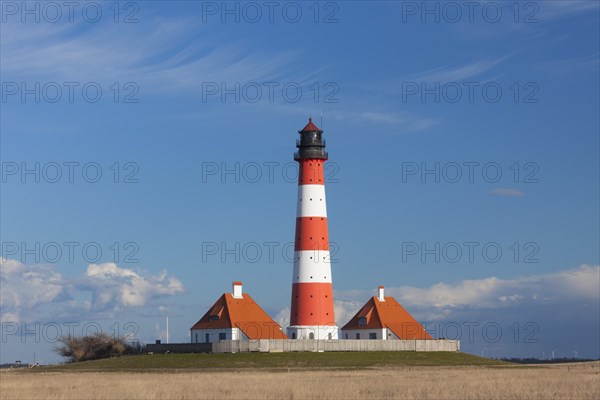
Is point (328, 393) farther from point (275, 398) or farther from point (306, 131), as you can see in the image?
point (306, 131)

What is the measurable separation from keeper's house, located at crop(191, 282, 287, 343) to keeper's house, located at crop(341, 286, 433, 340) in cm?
901

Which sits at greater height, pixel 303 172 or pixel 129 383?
pixel 303 172

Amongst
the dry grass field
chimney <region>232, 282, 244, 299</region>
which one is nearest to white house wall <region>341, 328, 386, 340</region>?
chimney <region>232, 282, 244, 299</region>

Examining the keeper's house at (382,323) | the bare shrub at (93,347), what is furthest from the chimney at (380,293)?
the bare shrub at (93,347)

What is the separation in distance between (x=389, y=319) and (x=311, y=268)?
16.7 metres

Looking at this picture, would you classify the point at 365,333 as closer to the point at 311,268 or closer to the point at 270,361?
the point at 311,268

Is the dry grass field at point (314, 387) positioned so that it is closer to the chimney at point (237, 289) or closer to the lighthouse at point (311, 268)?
the lighthouse at point (311, 268)

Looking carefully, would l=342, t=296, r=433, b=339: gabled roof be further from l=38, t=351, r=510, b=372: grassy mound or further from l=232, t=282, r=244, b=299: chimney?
l=38, t=351, r=510, b=372: grassy mound

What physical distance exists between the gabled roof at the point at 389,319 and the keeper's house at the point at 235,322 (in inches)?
368

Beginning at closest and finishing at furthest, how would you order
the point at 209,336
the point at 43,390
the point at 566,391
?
the point at 566,391 → the point at 43,390 → the point at 209,336

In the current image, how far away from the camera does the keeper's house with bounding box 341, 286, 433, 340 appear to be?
97.3 meters

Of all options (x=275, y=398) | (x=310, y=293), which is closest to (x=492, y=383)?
(x=275, y=398)

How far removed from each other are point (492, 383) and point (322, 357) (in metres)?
29.5

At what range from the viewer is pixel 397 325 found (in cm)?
9806
